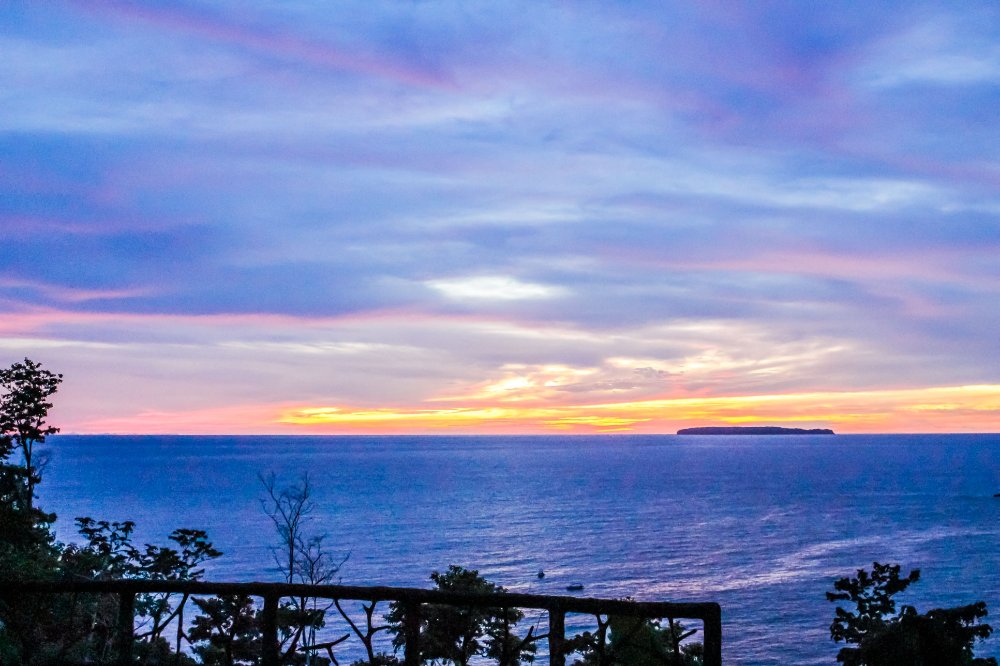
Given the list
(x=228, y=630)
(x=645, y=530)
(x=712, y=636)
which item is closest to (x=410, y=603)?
(x=228, y=630)

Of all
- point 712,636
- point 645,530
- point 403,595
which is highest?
point 403,595

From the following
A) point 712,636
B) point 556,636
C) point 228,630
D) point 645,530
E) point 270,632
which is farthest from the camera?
point 645,530

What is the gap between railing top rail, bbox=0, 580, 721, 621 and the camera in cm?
491

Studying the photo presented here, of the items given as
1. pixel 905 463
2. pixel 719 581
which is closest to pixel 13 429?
pixel 719 581

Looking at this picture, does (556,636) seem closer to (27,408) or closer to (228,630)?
(228,630)

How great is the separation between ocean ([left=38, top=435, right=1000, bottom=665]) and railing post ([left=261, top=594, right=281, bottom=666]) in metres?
39.2

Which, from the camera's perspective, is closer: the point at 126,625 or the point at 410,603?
the point at 410,603

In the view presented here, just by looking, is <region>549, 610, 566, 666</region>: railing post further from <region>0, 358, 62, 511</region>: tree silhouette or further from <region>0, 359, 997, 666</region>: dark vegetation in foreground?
<region>0, 358, 62, 511</region>: tree silhouette

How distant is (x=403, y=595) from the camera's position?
5.19 m

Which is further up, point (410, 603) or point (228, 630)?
point (410, 603)

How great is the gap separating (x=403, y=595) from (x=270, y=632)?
925mm

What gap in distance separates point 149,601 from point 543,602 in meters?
11.3

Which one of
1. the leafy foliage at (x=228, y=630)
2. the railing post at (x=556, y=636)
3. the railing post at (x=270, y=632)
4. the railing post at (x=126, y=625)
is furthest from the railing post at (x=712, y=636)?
the railing post at (x=126, y=625)

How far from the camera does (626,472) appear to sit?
17200cm
